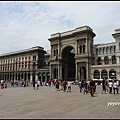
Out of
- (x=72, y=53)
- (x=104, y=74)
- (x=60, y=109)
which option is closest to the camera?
(x=60, y=109)

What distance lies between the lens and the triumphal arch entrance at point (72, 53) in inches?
2208

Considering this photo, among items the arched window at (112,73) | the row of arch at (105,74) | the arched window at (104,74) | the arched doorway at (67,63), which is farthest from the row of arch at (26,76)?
the arched window at (112,73)

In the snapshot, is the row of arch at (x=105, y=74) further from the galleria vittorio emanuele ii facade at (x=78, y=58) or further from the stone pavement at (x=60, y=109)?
the stone pavement at (x=60, y=109)

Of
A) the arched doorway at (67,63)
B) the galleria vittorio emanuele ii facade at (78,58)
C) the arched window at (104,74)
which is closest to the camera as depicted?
the arched window at (104,74)

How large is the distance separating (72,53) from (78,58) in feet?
43.3

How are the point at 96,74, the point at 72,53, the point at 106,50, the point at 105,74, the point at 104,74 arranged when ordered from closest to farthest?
the point at 105,74 → the point at 104,74 → the point at 96,74 → the point at 106,50 → the point at 72,53

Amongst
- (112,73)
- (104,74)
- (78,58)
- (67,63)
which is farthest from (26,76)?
(112,73)

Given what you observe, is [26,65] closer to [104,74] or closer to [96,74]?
[96,74]

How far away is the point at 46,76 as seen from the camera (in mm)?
77500

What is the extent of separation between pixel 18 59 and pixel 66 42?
4180 centimetres

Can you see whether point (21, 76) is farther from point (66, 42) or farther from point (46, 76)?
point (66, 42)

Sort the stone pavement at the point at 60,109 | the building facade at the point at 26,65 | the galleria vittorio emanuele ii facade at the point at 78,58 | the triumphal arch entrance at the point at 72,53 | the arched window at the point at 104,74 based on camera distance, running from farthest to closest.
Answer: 1. the building facade at the point at 26,65
2. the triumphal arch entrance at the point at 72,53
3. the galleria vittorio emanuele ii facade at the point at 78,58
4. the arched window at the point at 104,74
5. the stone pavement at the point at 60,109

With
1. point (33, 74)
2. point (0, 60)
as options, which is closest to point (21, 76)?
point (33, 74)

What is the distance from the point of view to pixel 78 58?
57.6 m
